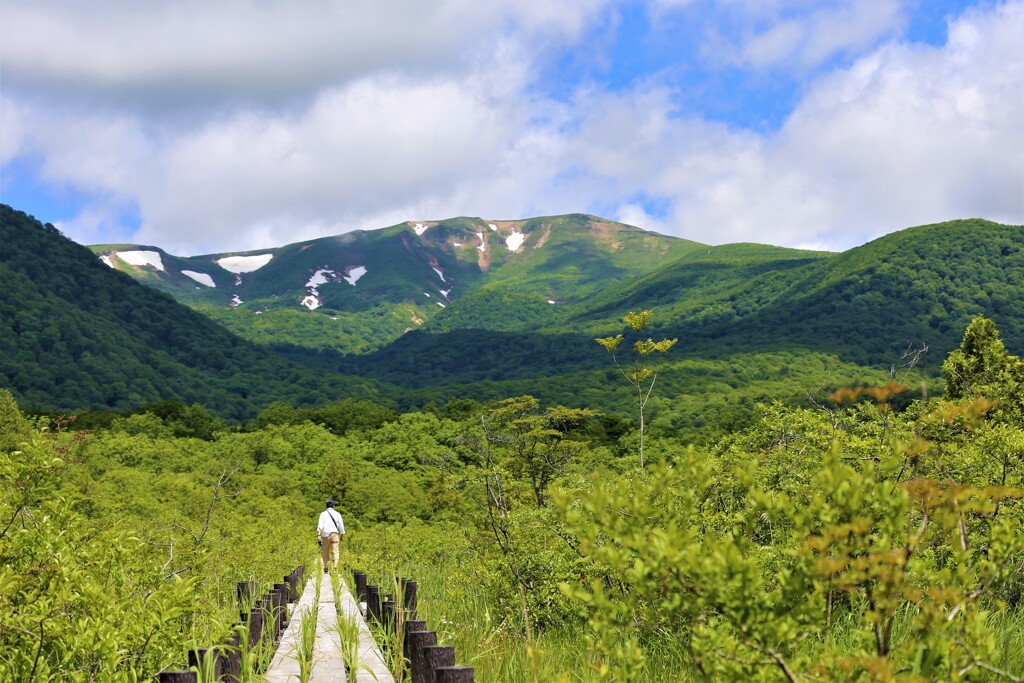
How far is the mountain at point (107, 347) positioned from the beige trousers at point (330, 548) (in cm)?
8208

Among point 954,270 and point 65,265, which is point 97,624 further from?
point 954,270

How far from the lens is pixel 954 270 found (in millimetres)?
145750

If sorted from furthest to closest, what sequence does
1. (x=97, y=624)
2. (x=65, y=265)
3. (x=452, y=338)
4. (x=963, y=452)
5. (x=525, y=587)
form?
1. (x=452, y=338)
2. (x=65, y=265)
3. (x=963, y=452)
4. (x=525, y=587)
5. (x=97, y=624)

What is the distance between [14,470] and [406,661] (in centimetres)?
287

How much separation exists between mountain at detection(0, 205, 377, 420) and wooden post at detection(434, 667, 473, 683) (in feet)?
305

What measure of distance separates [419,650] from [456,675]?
826 millimetres

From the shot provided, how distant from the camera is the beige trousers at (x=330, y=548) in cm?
1429

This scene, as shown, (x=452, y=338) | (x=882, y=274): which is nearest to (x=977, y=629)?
(x=882, y=274)

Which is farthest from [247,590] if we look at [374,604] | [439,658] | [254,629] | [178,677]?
[178,677]

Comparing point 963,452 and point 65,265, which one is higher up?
point 65,265

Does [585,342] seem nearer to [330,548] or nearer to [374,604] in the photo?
[330,548]

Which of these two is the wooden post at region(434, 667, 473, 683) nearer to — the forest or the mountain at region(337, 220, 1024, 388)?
the forest

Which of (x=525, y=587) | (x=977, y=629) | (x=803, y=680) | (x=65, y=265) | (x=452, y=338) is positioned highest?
(x=65, y=265)

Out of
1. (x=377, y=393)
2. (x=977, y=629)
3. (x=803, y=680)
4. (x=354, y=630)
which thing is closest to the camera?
(x=977, y=629)
